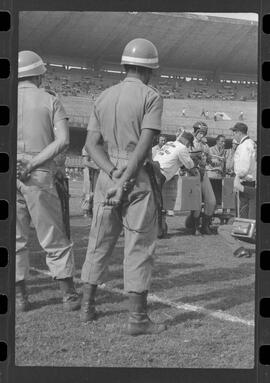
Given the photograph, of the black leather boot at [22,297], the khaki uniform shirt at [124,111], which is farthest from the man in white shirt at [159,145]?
the black leather boot at [22,297]

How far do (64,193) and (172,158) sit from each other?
2.11 ft

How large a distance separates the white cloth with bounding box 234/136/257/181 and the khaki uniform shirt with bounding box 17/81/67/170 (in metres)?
0.96

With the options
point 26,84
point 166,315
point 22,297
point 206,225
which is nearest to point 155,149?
point 206,225

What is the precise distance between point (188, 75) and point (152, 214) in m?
0.81

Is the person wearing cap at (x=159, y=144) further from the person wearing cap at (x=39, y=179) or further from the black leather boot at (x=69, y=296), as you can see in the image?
the black leather boot at (x=69, y=296)

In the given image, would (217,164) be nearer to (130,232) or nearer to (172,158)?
(172,158)

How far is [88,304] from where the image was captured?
4.41 metres

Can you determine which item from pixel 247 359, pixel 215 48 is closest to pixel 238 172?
pixel 215 48

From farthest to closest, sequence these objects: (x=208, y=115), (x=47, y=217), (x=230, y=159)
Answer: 1. (x=47, y=217)
2. (x=230, y=159)
3. (x=208, y=115)

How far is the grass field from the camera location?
395 centimetres

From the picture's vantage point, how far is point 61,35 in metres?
3.89

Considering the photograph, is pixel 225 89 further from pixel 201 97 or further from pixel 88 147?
pixel 88 147

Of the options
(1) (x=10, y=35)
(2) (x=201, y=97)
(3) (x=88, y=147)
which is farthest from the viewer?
(3) (x=88, y=147)

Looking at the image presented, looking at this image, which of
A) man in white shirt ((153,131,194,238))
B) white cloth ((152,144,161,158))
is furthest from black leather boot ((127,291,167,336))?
white cloth ((152,144,161,158))
